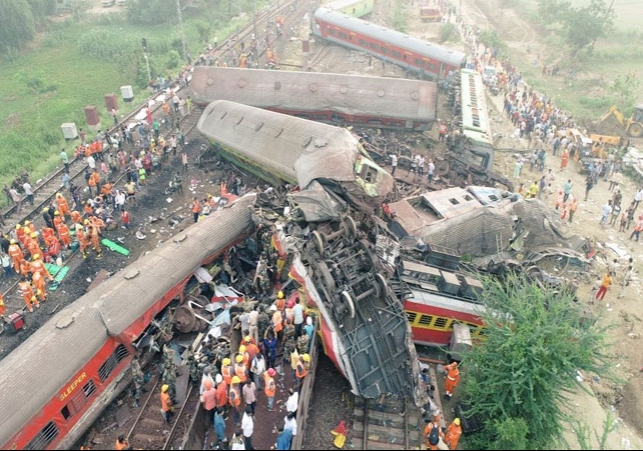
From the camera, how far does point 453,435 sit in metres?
10.7

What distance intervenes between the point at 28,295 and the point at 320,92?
1587 cm

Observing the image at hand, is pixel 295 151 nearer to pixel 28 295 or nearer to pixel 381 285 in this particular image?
pixel 381 285

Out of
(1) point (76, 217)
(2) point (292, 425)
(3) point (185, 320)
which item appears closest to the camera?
(2) point (292, 425)

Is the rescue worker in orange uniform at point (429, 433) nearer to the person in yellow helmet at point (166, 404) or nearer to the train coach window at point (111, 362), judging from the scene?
the person in yellow helmet at point (166, 404)

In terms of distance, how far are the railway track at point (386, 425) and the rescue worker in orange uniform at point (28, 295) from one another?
1081 centimetres

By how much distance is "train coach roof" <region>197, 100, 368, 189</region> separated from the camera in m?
16.5

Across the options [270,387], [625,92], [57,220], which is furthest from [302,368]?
[625,92]

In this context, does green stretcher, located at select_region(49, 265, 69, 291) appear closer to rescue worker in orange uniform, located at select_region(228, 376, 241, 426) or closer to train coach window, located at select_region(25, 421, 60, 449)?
train coach window, located at select_region(25, 421, 60, 449)

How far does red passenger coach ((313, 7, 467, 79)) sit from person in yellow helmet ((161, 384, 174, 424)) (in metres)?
25.9

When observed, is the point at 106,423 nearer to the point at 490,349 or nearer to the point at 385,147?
the point at 490,349

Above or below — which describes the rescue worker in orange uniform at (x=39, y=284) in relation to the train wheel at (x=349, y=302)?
below

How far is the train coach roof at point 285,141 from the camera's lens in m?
16.5

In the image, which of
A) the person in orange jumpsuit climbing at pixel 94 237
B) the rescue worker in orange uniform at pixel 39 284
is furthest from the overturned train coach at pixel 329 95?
the rescue worker in orange uniform at pixel 39 284

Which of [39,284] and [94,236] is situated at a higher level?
[94,236]
